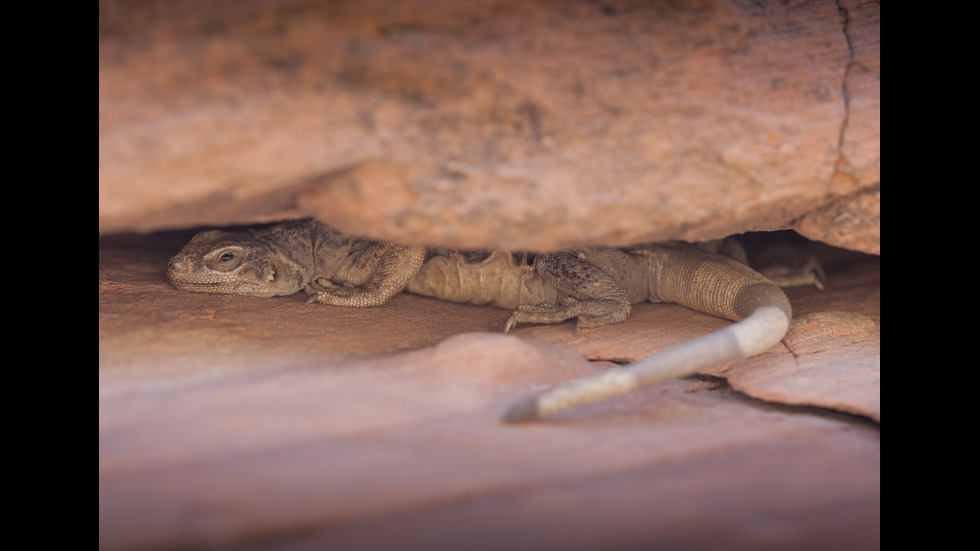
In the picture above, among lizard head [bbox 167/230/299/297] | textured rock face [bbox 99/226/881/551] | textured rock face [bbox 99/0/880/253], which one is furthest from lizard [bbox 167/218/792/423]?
textured rock face [bbox 99/0/880/253]

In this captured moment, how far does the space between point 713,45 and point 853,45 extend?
79cm

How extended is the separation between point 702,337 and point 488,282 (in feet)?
6.92

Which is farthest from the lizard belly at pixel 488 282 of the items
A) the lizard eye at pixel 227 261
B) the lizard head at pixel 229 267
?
the lizard eye at pixel 227 261

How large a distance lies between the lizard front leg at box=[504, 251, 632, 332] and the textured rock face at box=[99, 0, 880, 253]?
1153 millimetres

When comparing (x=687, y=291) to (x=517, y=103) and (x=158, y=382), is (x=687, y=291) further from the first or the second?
(x=158, y=382)

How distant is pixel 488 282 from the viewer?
5.16m

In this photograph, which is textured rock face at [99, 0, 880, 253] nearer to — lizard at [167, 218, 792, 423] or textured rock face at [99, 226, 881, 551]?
textured rock face at [99, 226, 881, 551]

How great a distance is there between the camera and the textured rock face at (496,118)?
2701 millimetres

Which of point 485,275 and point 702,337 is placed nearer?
point 702,337

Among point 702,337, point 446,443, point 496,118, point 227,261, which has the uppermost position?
point 496,118

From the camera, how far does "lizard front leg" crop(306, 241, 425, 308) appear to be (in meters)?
4.66

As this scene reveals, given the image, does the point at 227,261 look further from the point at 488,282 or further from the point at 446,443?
the point at 446,443

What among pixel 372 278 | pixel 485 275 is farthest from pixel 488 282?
pixel 372 278

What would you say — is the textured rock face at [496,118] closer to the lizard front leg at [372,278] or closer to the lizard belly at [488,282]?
the lizard front leg at [372,278]
